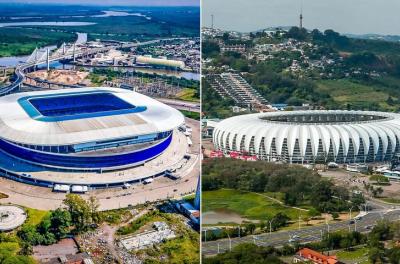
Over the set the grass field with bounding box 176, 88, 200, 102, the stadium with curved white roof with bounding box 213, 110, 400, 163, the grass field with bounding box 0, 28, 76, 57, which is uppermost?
the grass field with bounding box 0, 28, 76, 57

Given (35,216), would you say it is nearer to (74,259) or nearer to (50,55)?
(74,259)

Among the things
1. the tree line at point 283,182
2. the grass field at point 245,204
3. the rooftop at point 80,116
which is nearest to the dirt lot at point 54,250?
the rooftop at point 80,116

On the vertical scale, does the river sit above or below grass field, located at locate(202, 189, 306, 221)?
above

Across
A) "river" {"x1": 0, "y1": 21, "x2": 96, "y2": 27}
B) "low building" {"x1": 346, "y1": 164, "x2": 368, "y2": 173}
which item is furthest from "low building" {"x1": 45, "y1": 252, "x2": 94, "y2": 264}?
"low building" {"x1": 346, "y1": 164, "x2": 368, "y2": 173}

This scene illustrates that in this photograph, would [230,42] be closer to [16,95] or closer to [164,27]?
[164,27]

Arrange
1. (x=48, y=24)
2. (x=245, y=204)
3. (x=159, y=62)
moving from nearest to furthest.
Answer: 1. (x=48, y=24)
2. (x=159, y=62)
3. (x=245, y=204)

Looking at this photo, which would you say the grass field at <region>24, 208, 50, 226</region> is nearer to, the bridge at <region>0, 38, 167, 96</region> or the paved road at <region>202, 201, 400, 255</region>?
the bridge at <region>0, 38, 167, 96</region>

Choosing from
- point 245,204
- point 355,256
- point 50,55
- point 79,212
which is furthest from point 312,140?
point 79,212
